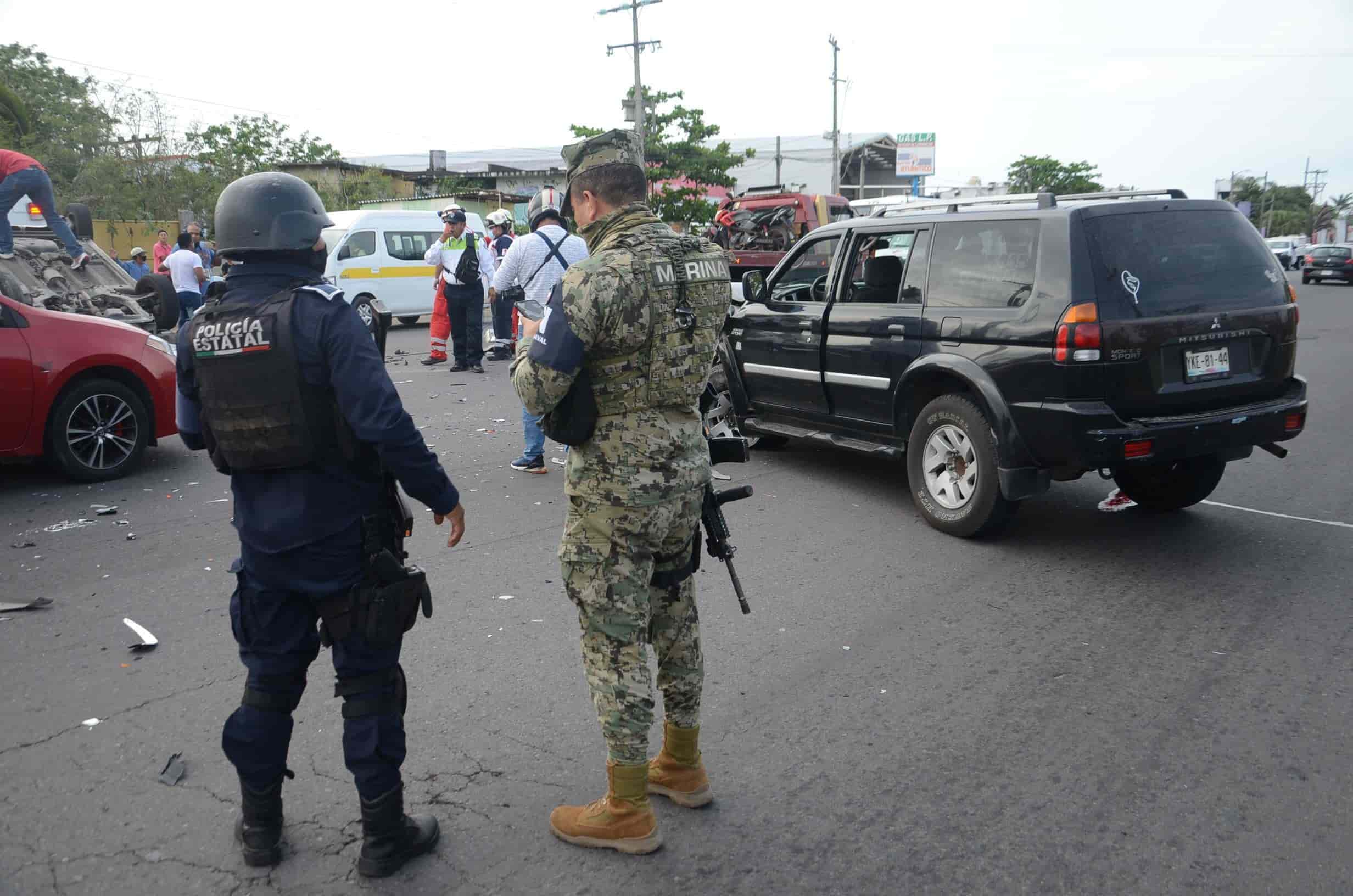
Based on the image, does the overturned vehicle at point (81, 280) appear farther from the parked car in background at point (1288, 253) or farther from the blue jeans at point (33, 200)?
the parked car in background at point (1288, 253)

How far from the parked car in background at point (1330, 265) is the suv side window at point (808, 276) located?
35.6m

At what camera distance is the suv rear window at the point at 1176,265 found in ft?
16.5

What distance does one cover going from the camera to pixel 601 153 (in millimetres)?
2912

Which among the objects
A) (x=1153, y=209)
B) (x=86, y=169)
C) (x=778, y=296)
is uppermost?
(x=86, y=169)

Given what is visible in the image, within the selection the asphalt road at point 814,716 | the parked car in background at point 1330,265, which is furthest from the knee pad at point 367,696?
the parked car in background at point 1330,265

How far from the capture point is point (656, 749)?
346 centimetres

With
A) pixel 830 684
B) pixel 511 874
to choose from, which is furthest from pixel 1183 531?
pixel 511 874

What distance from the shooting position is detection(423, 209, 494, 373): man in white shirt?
41.1ft

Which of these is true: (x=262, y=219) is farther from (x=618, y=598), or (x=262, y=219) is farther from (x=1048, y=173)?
(x=1048, y=173)

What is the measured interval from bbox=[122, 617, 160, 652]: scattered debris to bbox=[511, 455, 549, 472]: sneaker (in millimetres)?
3339

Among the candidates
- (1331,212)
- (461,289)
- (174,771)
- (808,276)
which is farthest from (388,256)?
(1331,212)

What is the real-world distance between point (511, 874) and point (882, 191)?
59781 millimetres

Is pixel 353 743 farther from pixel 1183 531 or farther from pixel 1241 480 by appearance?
pixel 1241 480

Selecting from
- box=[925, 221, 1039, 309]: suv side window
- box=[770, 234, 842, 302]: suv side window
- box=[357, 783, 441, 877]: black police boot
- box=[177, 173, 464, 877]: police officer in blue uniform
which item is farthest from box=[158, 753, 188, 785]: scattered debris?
box=[770, 234, 842, 302]: suv side window
